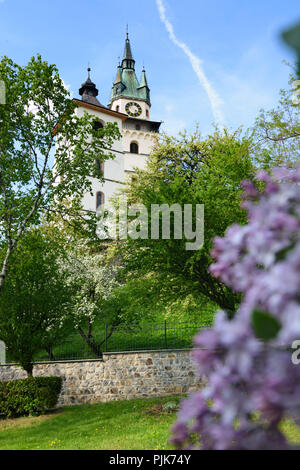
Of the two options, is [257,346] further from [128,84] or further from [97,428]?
[128,84]

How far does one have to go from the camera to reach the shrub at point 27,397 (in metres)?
13.6

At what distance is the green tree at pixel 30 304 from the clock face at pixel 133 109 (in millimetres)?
52871

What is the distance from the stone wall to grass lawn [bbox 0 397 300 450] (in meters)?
0.54

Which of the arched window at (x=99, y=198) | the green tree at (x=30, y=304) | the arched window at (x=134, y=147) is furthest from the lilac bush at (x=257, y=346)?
the arched window at (x=134, y=147)

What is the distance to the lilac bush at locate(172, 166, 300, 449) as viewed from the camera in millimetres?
1054

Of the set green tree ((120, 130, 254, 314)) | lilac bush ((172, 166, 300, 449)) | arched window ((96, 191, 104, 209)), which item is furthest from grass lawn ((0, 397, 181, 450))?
arched window ((96, 191, 104, 209))

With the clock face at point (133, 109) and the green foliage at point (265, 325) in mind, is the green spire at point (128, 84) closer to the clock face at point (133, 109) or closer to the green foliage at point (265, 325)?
the clock face at point (133, 109)

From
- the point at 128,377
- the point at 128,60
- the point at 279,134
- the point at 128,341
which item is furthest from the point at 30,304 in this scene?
the point at 128,60

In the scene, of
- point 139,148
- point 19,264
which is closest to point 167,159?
point 19,264

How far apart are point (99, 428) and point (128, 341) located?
478 cm

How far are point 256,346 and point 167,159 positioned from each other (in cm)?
2606

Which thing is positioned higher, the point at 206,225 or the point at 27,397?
the point at 206,225

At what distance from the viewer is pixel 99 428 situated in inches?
430
